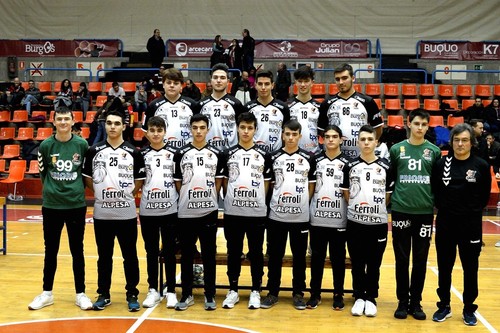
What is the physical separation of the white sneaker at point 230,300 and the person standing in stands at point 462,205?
89.1 inches

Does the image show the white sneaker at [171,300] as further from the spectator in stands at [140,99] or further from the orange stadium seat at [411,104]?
the orange stadium seat at [411,104]

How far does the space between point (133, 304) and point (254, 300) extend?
4.47ft

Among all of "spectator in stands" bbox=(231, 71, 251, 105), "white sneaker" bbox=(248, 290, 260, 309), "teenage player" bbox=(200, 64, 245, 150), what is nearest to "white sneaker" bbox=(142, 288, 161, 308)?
"white sneaker" bbox=(248, 290, 260, 309)

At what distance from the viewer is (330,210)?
8.09m

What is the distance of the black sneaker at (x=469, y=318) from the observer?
7.72 meters

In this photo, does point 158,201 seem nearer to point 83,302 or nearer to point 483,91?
point 83,302

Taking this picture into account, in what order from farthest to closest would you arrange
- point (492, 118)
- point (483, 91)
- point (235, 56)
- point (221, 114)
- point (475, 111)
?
point (483, 91) < point (235, 56) < point (475, 111) < point (492, 118) < point (221, 114)

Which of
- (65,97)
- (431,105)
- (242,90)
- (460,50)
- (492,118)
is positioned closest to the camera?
(242,90)

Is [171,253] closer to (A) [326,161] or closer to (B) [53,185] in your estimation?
(B) [53,185]

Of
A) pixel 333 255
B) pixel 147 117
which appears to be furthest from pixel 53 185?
pixel 333 255

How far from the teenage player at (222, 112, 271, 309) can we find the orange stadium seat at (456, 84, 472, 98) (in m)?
15.5

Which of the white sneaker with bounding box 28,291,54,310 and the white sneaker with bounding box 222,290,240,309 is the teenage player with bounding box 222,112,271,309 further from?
the white sneaker with bounding box 28,291,54,310

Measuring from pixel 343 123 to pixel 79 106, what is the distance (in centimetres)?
1399

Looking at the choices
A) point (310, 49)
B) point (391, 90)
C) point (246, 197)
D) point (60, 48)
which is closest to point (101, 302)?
point (246, 197)
